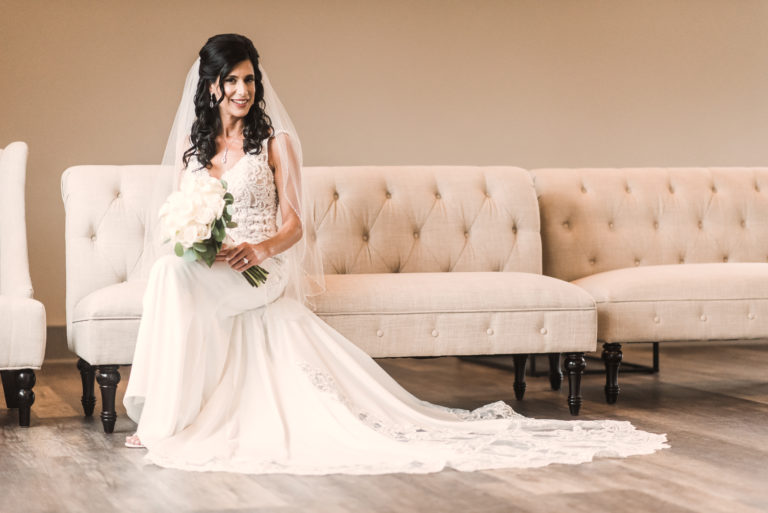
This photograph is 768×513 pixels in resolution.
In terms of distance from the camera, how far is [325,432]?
2.99 m

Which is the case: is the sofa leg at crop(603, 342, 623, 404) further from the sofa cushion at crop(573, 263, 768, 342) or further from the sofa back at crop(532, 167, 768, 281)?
the sofa back at crop(532, 167, 768, 281)

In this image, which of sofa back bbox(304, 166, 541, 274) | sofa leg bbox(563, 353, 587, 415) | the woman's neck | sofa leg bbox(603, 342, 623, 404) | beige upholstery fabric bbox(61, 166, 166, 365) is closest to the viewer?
the woman's neck

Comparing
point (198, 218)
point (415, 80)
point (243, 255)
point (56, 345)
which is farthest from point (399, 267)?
point (56, 345)

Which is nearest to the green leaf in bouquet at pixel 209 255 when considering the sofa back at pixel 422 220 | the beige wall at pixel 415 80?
the sofa back at pixel 422 220

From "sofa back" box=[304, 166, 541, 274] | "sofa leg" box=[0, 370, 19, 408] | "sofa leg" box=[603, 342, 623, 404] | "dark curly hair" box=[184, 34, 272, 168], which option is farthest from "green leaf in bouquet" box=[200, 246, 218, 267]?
Answer: "sofa leg" box=[603, 342, 623, 404]

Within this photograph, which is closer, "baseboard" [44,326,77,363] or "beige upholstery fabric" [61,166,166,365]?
"beige upholstery fabric" [61,166,166,365]

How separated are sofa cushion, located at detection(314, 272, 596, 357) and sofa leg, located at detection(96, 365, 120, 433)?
708 millimetres

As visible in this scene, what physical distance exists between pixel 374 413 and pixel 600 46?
149 inches

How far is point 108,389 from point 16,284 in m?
0.65

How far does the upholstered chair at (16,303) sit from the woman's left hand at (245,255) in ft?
2.35

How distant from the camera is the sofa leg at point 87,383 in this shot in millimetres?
3637

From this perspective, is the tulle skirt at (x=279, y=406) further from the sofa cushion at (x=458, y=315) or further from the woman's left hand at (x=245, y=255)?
the sofa cushion at (x=458, y=315)

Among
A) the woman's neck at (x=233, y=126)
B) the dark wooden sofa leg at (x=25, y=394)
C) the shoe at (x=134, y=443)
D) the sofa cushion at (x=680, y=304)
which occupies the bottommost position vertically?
the shoe at (x=134, y=443)

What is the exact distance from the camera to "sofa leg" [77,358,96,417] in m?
3.64
